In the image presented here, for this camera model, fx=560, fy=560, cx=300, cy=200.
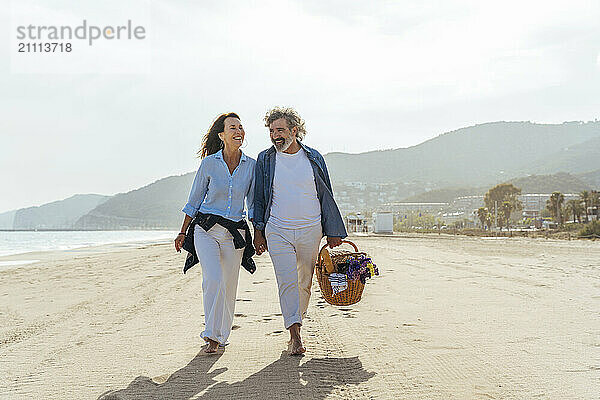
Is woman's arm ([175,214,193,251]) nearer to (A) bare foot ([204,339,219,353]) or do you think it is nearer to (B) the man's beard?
(A) bare foot ([204,339,219,353])

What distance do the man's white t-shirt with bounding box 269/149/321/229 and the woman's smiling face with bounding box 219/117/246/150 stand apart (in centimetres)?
44

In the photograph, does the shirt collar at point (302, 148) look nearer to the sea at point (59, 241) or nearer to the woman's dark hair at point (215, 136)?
the woman's dark hair at point (215, 136)

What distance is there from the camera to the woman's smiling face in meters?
4.85

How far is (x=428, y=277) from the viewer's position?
398 inches

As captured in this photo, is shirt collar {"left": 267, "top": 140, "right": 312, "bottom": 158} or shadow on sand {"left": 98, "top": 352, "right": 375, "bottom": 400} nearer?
shadow on sand {"left": 98, "top": 352, "right": 375, "bottom": 400}

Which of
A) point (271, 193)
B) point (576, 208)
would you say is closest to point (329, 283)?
point (271, 193)

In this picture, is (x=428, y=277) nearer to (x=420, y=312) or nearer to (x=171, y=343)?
(x=420, y=312)

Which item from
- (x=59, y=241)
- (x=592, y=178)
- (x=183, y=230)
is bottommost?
(x=59, y=241)

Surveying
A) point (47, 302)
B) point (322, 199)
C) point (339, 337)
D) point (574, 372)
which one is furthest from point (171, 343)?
point (47, 302)

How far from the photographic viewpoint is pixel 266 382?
3.62 m

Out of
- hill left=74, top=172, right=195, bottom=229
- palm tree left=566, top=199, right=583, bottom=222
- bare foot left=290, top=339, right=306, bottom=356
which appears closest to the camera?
bare foot left=290, top=339, right=306, bottom=356

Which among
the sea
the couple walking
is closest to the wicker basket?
the couple walking

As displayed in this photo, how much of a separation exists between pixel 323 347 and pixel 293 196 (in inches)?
49.4

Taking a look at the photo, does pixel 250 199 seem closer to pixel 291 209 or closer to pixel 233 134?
pixel 291 209
